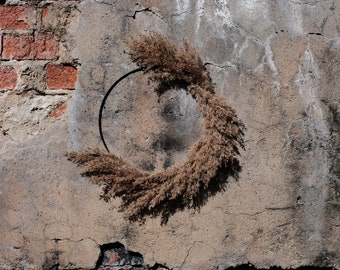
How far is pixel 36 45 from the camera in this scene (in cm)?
218

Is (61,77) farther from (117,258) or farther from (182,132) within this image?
(117,258)

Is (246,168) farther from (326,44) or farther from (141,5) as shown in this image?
(141,5)

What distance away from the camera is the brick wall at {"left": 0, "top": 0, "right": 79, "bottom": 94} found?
2.17 metres

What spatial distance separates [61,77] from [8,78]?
19cm

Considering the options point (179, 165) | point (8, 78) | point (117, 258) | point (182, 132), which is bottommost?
point (117, 258)

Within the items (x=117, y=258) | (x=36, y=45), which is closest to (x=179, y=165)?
(x=117, y=258)

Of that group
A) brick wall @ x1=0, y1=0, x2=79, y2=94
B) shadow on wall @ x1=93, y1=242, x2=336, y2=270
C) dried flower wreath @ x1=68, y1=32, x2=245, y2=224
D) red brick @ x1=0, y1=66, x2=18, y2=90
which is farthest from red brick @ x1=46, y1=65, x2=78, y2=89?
shadow on wall @ x1=93, y1=242, x2=336, y2=270

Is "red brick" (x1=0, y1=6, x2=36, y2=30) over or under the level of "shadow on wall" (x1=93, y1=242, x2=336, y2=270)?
over

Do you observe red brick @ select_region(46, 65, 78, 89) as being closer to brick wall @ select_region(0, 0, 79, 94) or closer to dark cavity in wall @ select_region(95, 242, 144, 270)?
brick wall @ select_region(0, 0, 79, 94)

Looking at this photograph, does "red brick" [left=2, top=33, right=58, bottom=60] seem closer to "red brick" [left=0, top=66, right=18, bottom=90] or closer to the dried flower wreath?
"red brick" [left=0, top=66, right=18, bottom=90]

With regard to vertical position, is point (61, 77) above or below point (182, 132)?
above

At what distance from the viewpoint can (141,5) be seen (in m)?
2.14

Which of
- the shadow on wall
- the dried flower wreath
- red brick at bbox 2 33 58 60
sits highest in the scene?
red brick at bbox 2 33 58 60

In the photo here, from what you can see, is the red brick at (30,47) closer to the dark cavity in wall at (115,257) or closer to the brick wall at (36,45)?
the brick wall at (36,45)
